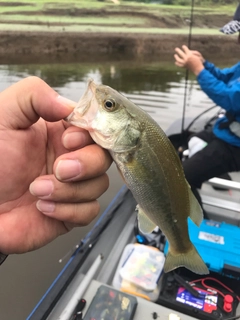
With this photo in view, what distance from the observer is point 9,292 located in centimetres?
272

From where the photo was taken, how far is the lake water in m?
2.76

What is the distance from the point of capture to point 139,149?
118cm

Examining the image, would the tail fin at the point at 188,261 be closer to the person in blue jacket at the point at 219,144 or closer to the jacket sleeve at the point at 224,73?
the person in blue jacket at the point at 219,144

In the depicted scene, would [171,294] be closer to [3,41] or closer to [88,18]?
[3,41]

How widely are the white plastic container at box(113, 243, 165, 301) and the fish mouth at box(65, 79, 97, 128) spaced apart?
1.51 meters

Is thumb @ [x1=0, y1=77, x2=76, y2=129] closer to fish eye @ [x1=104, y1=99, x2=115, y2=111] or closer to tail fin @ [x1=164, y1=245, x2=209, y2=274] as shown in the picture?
fish eye @ [x1=104, y1=99, x2=115, y2=111]

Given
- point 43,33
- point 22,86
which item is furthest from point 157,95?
point 43,33

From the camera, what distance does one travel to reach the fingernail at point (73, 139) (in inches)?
44.1

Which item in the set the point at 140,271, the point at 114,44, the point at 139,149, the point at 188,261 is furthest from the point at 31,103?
the point at 114,44

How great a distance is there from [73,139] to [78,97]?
23.4 feet

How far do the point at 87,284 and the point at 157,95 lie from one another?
295 inches

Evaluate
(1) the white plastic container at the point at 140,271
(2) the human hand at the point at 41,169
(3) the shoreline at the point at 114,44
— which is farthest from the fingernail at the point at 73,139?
(3) the shoreline at the point at 114,44

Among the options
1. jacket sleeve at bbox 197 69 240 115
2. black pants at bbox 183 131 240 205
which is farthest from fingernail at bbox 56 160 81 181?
jacket sleeve at bbox 197 69 240 115

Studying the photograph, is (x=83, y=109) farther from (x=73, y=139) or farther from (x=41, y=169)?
(x=41, y=169)
